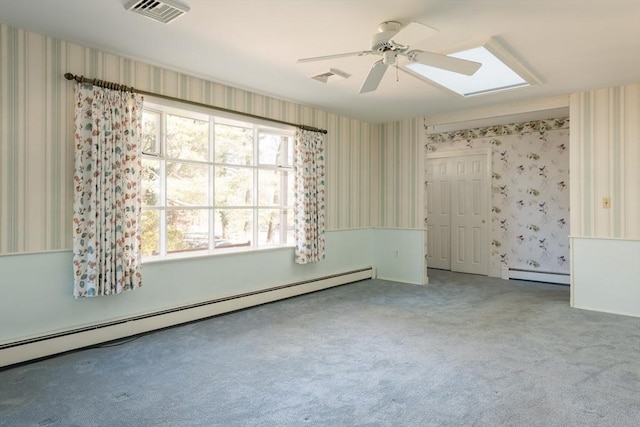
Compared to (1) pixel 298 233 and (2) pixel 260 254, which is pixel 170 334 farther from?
(1) pixel 298 233

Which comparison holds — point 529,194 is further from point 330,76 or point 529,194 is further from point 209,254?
point 209,254

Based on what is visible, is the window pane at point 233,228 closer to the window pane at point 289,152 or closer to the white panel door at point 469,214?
the window pane at point 289,152

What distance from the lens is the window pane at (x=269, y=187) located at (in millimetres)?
4624

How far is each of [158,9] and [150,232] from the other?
2.01 m

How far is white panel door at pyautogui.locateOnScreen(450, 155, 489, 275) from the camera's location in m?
6.45

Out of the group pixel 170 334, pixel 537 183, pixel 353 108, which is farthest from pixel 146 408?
pixel 537 183

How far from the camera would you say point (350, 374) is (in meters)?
2.59

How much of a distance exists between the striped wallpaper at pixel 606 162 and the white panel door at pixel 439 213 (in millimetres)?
2549

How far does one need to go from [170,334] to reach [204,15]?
2.59 metres

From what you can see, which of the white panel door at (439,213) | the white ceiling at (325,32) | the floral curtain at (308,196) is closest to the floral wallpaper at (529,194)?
the white panel door at (439,213)

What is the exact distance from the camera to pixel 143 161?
142 inches

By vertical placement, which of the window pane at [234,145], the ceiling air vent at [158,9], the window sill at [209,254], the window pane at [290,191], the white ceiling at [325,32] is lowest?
the window sill at [209,254]

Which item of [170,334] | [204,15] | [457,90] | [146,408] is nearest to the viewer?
Result: [146,408]

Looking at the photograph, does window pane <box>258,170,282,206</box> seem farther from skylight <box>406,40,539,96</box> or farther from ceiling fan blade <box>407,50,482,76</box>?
ceiling fan blade <box>407,50,482,76</box>
